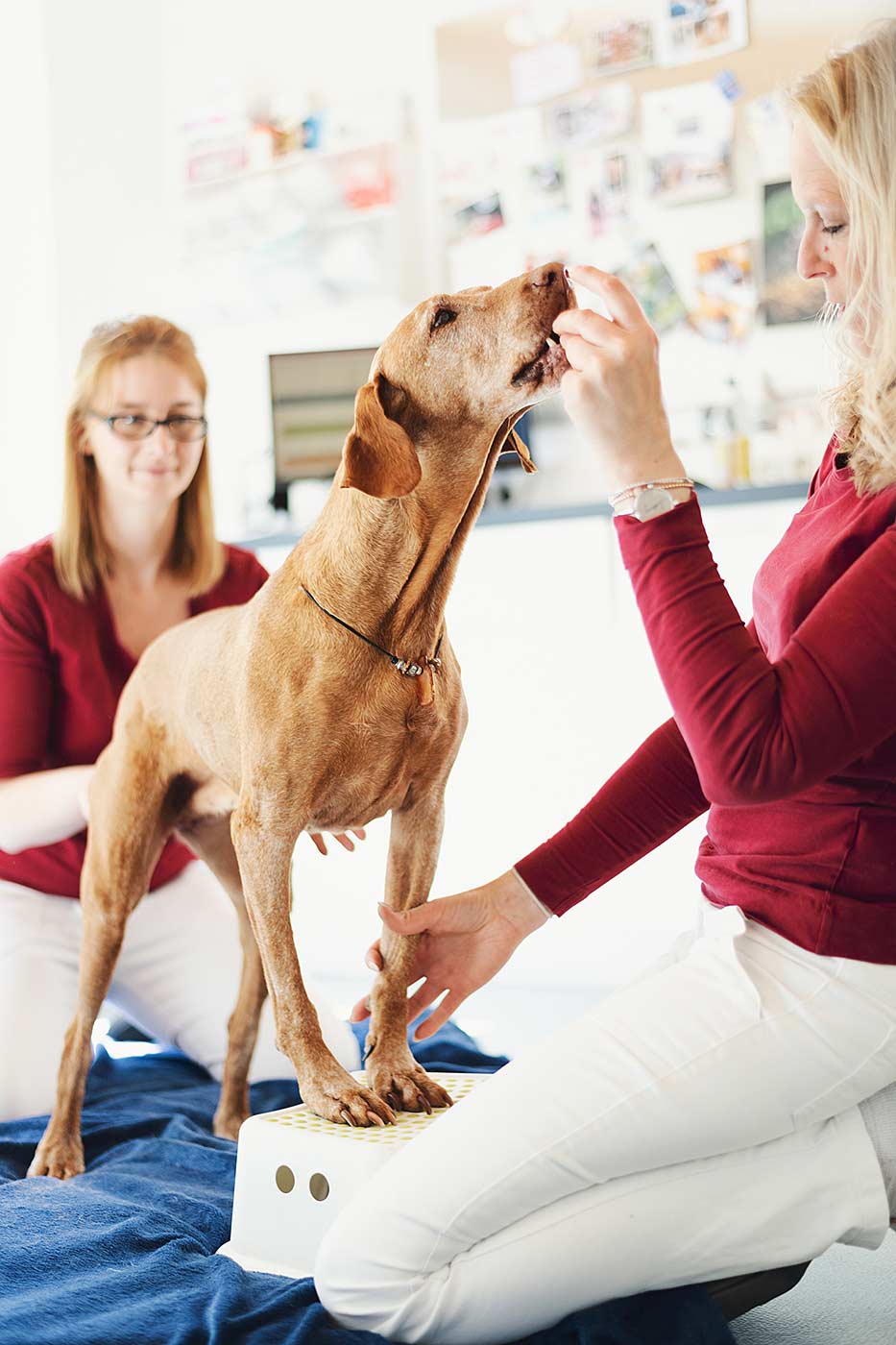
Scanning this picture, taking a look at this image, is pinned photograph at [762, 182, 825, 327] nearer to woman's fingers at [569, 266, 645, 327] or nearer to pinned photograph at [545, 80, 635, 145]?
pinned photograph at [545, 80, 635, 145]

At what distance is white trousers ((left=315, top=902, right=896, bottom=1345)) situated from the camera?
1.15 m

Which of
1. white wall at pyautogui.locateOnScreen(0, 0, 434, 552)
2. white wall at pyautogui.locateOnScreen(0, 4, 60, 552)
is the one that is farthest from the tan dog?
white wall at pyautogui.locateOnScreen(0, 4, 60, 552)

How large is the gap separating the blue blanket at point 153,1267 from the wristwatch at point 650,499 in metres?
0.73

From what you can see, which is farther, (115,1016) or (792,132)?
(115,1016)

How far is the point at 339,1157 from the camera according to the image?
4.51 ft

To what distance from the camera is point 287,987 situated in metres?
1.44

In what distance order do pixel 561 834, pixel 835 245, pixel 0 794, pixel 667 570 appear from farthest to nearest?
pixel 0 794
pixel 561 834
pixel 835 245
pixel 667 570

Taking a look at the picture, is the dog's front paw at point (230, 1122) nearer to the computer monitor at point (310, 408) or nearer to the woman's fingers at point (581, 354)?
the woman's fingers at point (581, 354)

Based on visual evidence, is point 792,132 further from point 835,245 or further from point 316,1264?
point 316,1264

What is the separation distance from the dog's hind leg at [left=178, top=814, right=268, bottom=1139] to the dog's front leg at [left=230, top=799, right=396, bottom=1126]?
45 cm

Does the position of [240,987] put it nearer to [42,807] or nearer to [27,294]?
[42,807]

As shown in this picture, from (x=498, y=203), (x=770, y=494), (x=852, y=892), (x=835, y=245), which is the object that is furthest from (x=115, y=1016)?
(x=498, y=203)

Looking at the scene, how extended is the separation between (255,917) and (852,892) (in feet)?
2.12

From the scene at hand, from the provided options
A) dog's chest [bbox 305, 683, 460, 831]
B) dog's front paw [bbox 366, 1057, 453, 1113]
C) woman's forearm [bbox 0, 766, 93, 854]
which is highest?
dog's chest [bbox 305, 683, 460, 831]
